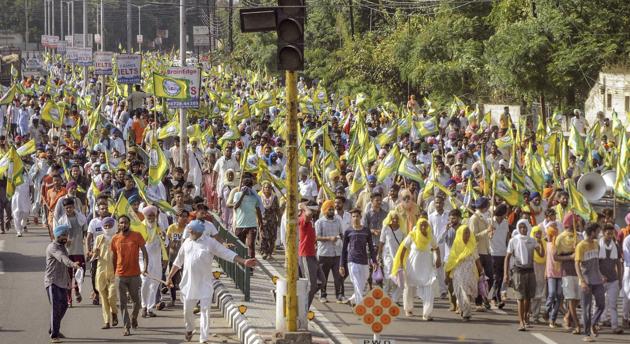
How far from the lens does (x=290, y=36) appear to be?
1283cm

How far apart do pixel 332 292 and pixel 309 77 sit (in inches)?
1822

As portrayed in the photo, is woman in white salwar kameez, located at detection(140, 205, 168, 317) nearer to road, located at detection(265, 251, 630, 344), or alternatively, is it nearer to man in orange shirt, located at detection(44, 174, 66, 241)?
road, located at detection(265, 251, 630, 344)

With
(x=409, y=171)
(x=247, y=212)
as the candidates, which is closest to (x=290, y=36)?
(x=247, y=212)

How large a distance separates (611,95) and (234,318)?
27722 millimetres

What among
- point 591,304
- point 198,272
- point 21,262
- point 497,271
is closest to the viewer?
point 198,272

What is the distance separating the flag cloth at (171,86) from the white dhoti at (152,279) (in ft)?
32.8

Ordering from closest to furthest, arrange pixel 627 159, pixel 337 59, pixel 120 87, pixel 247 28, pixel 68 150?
pixel 247 28 → pixel 627 159 → pixel 68 150 → pixel 120 87 → pixel 337 59

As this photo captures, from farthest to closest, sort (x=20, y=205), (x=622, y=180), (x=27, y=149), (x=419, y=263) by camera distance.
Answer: (x=27, y=149), (x=20, y=205), (x=622, y=180), (x=419, y=263)

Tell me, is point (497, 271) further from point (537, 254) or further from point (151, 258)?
point (151, 258)

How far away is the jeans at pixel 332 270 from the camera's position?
58.4 feet

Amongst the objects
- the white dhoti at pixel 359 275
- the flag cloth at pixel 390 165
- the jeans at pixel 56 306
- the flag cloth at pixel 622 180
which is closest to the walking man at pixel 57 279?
the jeans at pixel 56 306

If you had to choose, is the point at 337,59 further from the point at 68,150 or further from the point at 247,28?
the point at 247,28

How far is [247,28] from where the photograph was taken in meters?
13.0

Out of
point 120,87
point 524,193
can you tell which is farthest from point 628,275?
point 120,87
